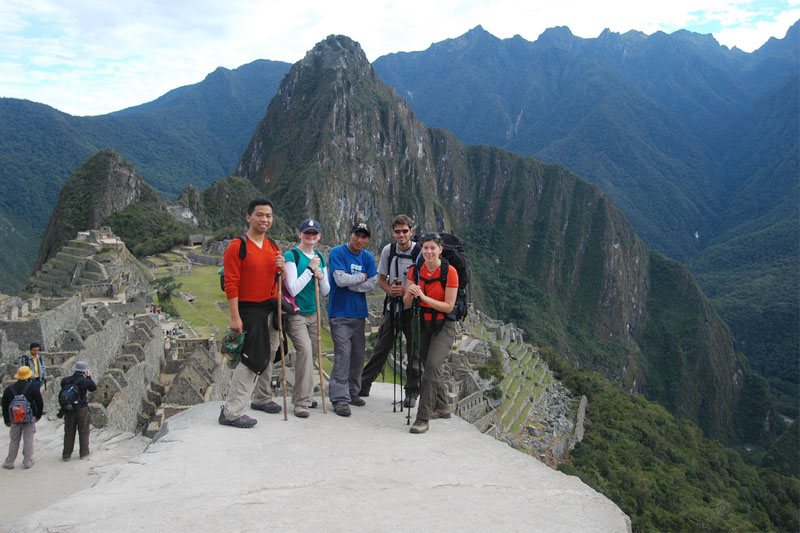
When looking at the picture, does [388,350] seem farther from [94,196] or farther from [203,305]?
[94,196]

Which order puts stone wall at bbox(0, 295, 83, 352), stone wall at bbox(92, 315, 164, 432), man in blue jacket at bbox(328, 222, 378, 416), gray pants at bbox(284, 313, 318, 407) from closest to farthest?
gray pants at bbox(284, 313, 318, 407) → man in blue jacket at bbox(328, 222, 378, 416) → stone wall at bbox(92, 315, 164, 432) → stone wall at bbox(0, 295, 83, 352)

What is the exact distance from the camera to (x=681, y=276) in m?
141

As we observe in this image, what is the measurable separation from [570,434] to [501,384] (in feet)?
14.9

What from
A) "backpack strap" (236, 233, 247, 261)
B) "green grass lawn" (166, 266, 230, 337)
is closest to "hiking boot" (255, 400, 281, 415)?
"backpack strap" (236, 233, 247, 261)

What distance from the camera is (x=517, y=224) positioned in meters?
177

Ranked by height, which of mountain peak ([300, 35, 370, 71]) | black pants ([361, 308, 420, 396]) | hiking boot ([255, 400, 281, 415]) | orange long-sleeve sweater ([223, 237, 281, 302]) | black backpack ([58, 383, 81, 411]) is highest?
mountain peak ([300, 35, 370, 71])

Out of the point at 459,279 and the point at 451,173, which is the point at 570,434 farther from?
the point at 451,173

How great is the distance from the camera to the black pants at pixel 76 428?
7.54 m

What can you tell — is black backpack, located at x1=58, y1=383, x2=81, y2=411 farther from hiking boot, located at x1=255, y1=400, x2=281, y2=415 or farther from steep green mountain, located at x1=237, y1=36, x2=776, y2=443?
steep green mountain, located at x1=237, y1=36, x2=776, y2=443

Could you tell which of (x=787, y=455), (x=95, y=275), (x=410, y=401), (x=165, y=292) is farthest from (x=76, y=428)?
(x=787, y=455)

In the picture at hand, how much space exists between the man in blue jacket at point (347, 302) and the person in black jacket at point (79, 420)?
12.0 feet

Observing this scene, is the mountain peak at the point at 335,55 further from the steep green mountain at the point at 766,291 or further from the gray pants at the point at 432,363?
the gray pants at the point at 432,363

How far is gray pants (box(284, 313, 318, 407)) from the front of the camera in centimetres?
662

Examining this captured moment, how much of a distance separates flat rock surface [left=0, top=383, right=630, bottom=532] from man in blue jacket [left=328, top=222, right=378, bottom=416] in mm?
632
